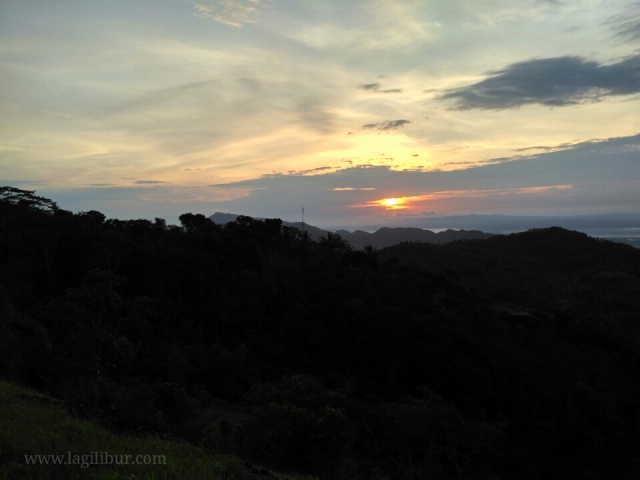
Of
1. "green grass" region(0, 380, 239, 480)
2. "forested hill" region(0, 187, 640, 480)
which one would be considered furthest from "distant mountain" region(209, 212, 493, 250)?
"green grass" region(0, 380, 239, 480)

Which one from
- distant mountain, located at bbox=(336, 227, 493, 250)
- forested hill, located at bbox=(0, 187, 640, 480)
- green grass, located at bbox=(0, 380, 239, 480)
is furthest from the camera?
distant mountain, located at bbox=(336, 227, 493, 250)

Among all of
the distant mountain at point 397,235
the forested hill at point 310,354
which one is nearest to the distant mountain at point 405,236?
the distant mountain at point 397,235

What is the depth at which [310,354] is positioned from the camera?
28547mm

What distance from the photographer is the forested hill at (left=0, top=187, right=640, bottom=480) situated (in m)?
12.7

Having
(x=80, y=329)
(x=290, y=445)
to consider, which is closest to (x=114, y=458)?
(x=80, y=329)

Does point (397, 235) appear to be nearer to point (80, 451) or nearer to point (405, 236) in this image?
point (405, 236)

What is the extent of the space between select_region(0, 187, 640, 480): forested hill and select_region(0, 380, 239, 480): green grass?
3.36 feet

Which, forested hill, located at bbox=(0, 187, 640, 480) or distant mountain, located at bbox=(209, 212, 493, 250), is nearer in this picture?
forested hill, located at bbox=(0, 187, 640, 480)

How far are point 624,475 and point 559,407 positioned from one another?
3954mm

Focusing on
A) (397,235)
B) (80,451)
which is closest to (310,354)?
(80,451)

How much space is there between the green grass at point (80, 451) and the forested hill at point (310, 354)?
102cm

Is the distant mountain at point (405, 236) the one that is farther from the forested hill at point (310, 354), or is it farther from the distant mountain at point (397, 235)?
the forested hill at point (310, 354)

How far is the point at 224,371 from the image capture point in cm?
2422

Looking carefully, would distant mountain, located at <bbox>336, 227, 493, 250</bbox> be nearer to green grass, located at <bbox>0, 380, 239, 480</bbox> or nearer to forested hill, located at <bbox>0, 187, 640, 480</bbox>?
forested hill, located at <bbox>0, 187, 640, 480</bbox>
